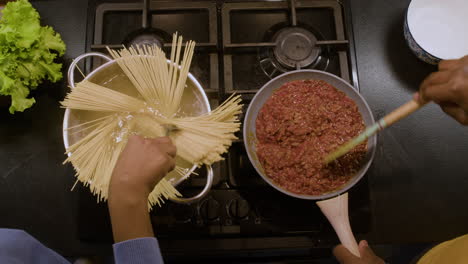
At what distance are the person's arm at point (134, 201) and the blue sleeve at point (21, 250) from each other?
1.18 ft

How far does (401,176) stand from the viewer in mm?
1361

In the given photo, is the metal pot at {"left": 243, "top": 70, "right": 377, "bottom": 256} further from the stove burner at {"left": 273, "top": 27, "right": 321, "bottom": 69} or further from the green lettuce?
the green lettuce

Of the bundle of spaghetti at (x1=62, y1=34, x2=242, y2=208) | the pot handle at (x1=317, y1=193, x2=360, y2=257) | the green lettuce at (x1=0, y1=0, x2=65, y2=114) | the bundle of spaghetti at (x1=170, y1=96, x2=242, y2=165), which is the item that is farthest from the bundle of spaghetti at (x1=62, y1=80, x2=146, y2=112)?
the pot handle at (x1=317, y1=193, x2=360, y2=257)

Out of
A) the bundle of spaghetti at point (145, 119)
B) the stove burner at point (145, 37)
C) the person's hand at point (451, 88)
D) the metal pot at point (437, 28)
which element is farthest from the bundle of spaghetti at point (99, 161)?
the metal pot at point (437, 28)

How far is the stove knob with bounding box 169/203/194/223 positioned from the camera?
1.28m

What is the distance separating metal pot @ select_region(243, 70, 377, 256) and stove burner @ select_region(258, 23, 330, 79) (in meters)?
0.15

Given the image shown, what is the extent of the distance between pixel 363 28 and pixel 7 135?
4.74 ft

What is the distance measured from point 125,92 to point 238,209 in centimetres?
55

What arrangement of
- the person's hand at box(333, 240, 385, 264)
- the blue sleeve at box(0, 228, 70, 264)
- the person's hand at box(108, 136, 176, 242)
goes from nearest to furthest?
the person's hand at box(108, 136, 176, 242), the blue sleeve at box(0, 228, 70, 264), the person's hand at box(333, 240, 385, 264)

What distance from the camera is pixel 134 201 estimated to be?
2.73 ft

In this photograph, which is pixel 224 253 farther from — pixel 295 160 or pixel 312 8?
pixel 312 8

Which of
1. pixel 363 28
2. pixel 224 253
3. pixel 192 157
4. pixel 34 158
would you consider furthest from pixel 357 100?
pixel 34 158

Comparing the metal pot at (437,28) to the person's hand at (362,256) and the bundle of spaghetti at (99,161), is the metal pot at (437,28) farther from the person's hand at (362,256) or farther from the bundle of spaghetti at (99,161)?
the bundle of spaghetti at (99,161)

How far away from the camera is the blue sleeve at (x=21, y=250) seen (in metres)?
0.98
